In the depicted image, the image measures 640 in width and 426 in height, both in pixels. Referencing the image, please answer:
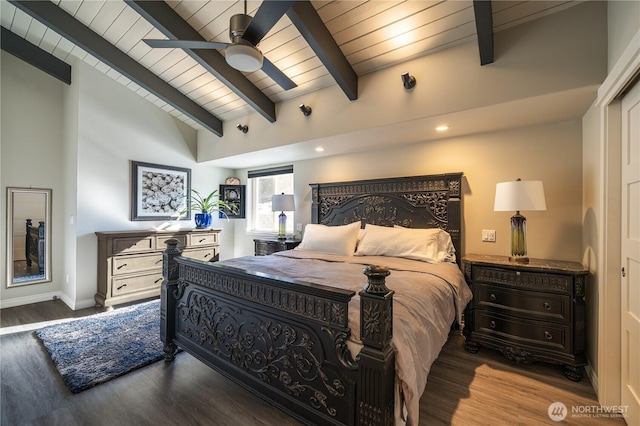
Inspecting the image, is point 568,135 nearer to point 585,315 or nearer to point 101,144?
point 585,315

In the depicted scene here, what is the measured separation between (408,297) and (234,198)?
4.51m

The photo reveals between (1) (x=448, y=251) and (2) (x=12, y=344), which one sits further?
(1) (x=448, y=251)

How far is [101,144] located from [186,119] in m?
1.35

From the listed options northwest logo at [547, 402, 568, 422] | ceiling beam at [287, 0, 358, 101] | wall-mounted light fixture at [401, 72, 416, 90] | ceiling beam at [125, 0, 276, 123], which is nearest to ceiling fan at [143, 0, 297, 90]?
ceiling beam at [287, 0, 358, 101]

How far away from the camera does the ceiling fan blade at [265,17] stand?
6.28ft

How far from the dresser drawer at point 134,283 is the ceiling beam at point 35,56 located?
2.91 metres

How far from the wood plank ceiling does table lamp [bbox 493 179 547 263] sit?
3.59 feet

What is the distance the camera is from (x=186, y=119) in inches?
189

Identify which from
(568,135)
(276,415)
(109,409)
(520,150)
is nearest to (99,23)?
(109,409)

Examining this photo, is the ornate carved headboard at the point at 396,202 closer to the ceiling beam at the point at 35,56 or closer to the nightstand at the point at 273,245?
the nightstand at the point at 273,245

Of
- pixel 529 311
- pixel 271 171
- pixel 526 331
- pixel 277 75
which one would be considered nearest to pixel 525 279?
pixel 529 311

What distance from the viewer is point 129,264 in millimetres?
3895

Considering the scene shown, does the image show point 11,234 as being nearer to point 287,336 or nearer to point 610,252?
point 287,336

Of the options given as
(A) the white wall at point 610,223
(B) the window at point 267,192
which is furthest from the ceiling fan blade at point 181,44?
(B) the window at point 267,192
